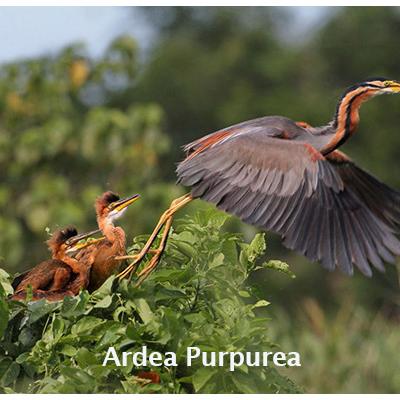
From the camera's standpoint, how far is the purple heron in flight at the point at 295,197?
4.85m

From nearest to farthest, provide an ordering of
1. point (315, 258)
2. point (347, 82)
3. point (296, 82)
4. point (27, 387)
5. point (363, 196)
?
point (27, 387) → point (315, 258) → point (363, 196) → point (347, 82) → point (296, 82)

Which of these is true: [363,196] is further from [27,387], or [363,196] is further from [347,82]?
[347,82]

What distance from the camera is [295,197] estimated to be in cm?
491

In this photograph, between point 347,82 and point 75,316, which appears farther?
point 347,82

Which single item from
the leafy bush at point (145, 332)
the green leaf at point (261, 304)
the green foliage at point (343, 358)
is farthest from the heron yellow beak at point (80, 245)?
the green foliage at point (343, 358)

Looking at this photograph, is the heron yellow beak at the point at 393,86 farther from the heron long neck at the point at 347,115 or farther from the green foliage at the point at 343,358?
the green foliage at the point at 343,358

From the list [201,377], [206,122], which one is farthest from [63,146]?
[206,122]

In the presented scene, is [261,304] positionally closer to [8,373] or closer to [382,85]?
[8,373]

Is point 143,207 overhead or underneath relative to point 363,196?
underneath

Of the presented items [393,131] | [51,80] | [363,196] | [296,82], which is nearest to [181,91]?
[296,82]

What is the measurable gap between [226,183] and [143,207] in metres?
6.12

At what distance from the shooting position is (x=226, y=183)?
4.96 metres

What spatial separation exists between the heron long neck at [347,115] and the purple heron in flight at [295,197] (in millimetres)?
153

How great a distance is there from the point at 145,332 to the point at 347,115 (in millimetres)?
1829
